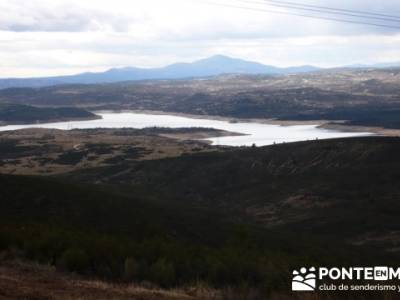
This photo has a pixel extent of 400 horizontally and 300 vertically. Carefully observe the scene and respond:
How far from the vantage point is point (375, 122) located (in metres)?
192

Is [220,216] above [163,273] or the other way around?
the other way around

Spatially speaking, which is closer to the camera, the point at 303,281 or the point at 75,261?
the point at 303,281

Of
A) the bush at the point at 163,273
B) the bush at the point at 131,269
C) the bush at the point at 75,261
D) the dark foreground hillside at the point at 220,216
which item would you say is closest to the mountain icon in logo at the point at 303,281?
the dark foreground hillside at the point at 220,216

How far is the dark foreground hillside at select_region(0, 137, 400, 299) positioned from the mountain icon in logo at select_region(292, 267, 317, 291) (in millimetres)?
269

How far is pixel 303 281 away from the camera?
15.5 metres

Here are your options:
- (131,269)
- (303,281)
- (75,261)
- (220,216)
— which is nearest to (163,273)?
(131,269)

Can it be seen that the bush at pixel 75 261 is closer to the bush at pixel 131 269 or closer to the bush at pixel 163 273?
the bush at pixel 131 269

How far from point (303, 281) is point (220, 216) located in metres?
38.9

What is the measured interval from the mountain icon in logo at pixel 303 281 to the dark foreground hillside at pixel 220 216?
0.27m

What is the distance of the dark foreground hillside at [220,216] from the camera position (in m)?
18.8

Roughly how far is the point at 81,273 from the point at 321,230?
39.5m

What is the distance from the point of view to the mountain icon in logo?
1495 centimetres

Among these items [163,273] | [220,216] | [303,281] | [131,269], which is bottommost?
[220,216]

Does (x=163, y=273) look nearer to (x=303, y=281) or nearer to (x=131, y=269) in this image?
(x=131, y=269)
